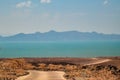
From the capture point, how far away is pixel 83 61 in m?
58.5

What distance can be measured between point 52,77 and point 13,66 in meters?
11.4

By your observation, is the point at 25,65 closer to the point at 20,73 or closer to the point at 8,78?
the point at 20,73

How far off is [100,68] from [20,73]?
9.17m

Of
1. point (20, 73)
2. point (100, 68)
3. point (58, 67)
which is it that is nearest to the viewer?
point (20, 73)

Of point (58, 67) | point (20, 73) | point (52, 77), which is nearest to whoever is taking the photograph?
point (52, 77)

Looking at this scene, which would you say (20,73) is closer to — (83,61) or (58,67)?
(58,67)

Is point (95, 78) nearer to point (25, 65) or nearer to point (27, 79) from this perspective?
point (27, 79)

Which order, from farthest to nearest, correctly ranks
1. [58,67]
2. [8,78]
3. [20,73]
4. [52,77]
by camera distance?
[58,67] → [20,73] → [52,77] → [8,78]

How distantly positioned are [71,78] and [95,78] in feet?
6.65

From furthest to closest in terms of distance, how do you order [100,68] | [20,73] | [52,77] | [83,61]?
1. [83,61]
2. [100,68]
3. [20,73]
4. [52,77]

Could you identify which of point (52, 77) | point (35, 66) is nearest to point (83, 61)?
point (35, 66)

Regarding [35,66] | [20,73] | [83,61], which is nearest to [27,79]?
[20,73]

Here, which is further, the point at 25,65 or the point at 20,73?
the point at 25,65

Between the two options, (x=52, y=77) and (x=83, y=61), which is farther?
(x=83, y=61)
